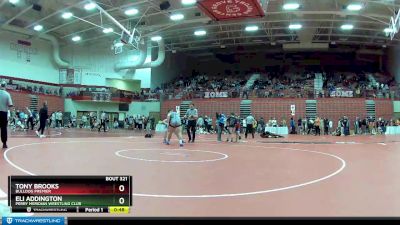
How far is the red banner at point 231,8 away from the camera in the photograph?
12.1 m

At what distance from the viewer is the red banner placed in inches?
476

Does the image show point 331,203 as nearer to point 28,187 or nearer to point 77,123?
point 28,187

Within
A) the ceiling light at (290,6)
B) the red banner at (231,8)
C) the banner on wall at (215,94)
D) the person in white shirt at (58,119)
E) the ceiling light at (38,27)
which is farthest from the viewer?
the banner on wall at (215,94)

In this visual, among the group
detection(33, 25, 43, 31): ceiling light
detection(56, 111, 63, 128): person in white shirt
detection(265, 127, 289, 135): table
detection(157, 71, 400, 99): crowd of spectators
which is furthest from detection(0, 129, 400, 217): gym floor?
detection(157, 71, 400, 99): crowd of spectators

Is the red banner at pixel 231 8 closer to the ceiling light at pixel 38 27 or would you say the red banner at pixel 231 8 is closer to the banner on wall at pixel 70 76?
the ceiling light at pixel 38 27

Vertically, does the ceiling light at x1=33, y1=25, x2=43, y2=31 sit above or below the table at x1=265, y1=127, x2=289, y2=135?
above

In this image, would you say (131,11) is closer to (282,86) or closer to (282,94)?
(282,94)

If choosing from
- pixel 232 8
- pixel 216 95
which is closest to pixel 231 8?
pixel 232 8

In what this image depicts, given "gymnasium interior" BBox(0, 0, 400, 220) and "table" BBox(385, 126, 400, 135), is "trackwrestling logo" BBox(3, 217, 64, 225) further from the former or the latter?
"table" BBox(385, 126, 400, 135)

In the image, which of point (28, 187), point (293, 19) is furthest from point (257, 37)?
point (28, 187)

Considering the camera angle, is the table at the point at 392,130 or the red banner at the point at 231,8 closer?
the red banner at the point at 231,8
